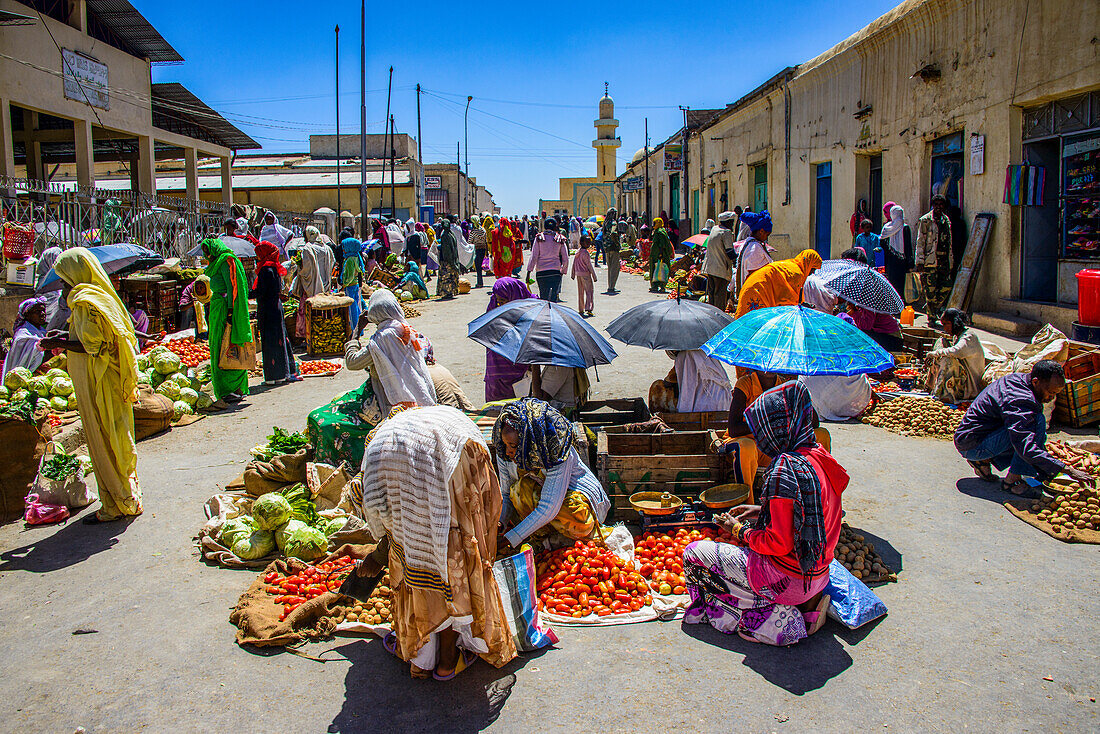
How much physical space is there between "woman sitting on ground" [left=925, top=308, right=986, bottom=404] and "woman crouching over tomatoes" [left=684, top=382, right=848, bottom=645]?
4.76 m

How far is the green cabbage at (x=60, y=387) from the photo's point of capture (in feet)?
27.5

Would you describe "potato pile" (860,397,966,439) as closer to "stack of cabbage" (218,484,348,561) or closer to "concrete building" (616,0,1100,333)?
"concrete building" (616,0,1100,333)

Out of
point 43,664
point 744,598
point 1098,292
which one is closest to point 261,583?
point 43,664

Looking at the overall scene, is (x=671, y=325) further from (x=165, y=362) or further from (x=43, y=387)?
(x=43, y=387)

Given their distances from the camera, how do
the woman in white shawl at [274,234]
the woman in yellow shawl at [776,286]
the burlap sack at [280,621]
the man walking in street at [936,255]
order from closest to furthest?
the burlap sack at [280,621] < the woman in yellow shawl at [776,286] < the man walking in street at [936,255] < the woman in white shawl at [274,234]

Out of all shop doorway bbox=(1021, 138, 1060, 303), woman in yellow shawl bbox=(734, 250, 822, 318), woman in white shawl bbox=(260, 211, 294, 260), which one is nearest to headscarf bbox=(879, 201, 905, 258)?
shop doorway bbox=(1021, 138, 1060, 303)

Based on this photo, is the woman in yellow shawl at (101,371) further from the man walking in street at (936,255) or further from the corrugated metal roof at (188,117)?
the corrugated metal roof at (188,117)

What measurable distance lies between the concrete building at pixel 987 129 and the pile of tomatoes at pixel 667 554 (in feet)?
25.6

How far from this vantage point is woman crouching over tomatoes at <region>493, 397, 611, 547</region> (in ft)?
14.7

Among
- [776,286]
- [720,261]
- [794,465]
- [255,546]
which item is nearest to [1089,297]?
[776,286]

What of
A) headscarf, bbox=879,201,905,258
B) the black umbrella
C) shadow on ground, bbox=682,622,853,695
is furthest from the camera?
headscarf, bbox=879,201,905,258

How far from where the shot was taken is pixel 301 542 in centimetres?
490

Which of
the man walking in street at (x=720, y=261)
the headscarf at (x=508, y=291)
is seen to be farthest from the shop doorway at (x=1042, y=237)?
the headscarf at (x=508, y=291)

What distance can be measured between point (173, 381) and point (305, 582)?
17.6 feet
